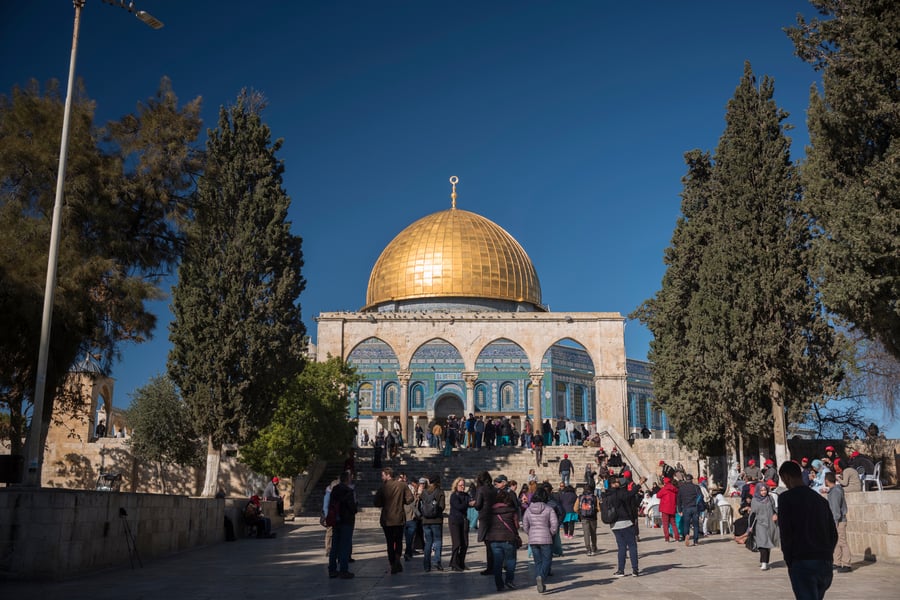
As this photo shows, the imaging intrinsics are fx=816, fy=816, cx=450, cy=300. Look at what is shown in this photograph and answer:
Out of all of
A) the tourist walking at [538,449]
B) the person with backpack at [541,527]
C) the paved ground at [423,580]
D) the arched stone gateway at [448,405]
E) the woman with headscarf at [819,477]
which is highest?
the arched stone gateway at [448,405]

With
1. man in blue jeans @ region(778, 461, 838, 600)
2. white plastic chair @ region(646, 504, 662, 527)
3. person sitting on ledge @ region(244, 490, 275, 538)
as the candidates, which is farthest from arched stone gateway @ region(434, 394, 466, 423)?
man in blue jeans @ region(778, 461, 838, 600)

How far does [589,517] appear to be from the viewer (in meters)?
11.9

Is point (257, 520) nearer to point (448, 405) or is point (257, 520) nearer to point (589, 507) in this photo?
point (589, 507)

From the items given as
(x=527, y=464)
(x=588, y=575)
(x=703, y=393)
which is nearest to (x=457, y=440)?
(x=527, y=464)

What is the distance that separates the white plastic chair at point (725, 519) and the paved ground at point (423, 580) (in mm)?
2938

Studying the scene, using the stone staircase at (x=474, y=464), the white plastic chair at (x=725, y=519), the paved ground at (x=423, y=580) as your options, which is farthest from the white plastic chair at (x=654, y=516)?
the paved ground at (x=423, y=580)

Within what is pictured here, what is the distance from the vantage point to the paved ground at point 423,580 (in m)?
7.57

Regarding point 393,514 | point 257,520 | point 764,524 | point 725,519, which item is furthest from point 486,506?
point 725,519

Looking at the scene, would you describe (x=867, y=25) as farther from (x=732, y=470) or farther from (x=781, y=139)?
(x=732, y=470)

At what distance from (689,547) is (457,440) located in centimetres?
1371

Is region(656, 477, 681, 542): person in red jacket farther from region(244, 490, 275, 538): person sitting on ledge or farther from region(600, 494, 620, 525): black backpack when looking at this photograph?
region(244, 490, 275, 538): person sitting on ledge

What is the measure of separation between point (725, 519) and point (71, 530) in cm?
1135

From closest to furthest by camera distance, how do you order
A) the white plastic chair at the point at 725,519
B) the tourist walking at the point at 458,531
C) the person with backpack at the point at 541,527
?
the person with backpack at the point at 541,527
the tourist walking at the point at 458,531
the white plastic chair at the point at 725,519

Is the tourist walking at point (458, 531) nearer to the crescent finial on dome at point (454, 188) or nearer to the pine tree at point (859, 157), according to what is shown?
the pine tree at point (859, 157)
